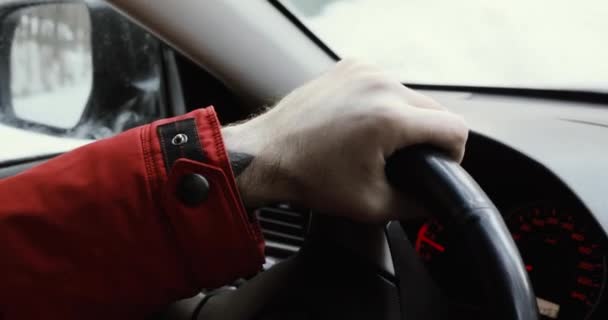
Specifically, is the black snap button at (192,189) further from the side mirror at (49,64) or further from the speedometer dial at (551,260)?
the side mirror at (49,64)

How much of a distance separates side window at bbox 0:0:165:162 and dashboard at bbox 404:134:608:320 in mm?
776

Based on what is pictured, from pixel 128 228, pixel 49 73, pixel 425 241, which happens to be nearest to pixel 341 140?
pixel 128 228

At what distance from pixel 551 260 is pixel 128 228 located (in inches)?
24.4

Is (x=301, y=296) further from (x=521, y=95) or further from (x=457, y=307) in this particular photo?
(x=521, y=95)

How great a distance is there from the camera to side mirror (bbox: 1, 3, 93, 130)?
138cm

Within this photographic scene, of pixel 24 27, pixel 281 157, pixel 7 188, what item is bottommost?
pixel 24 27

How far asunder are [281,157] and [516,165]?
1.56 ft

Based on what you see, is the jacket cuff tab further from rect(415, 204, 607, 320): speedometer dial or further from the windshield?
the windshield

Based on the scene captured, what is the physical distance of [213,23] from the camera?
1205 millimetres

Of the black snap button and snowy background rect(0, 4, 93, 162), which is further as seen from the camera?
snowy background rect(0, 4, 93, 162)

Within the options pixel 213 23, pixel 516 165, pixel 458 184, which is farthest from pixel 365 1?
pixel 458 184

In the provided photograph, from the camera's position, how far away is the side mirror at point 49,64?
54.3 inches

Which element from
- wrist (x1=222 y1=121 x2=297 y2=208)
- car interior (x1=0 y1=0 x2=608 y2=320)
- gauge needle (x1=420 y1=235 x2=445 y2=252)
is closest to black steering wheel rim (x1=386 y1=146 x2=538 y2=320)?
car interior (x1=0 y1=0 x2=608 y2=320)

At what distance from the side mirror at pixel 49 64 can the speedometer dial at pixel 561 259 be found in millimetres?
963
